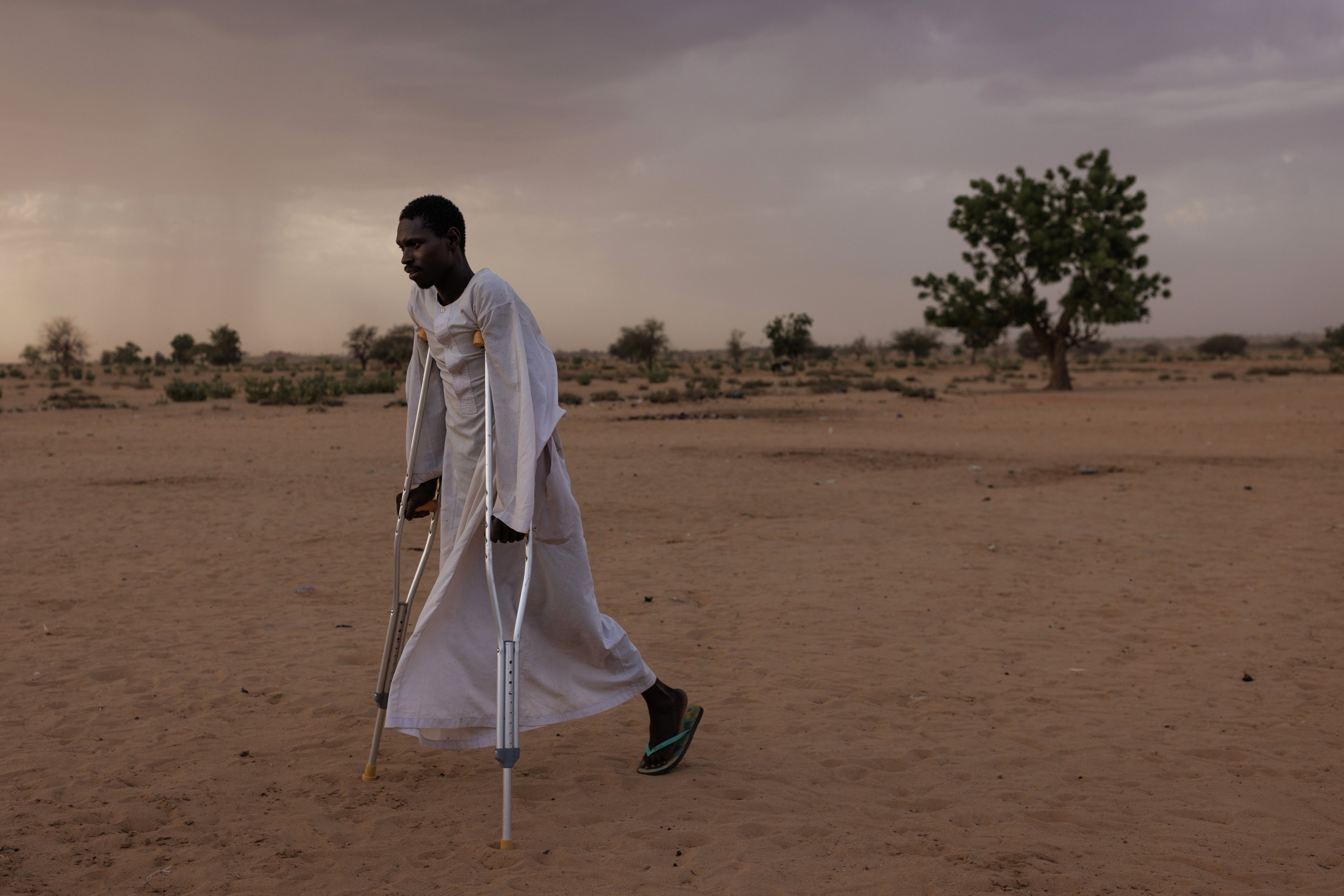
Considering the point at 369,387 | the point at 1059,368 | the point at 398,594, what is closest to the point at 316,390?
the point at 369,387

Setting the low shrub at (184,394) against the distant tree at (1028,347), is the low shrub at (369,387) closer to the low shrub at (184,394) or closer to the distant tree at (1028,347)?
the low shrub at (184,394)

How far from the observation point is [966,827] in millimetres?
3428

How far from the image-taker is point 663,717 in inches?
150

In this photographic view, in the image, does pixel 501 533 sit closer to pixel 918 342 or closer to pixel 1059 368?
pixel 1059 368

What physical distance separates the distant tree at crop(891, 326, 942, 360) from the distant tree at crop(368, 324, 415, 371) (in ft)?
127

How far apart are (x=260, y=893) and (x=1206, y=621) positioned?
5960mm

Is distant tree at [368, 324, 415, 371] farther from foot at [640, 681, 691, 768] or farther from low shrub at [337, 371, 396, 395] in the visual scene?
foot at [640, 681, 691, 768]

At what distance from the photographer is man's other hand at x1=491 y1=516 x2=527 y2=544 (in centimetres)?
322

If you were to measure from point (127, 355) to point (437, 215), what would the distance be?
69.3 meters

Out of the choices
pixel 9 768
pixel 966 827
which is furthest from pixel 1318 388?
pixel 9 768

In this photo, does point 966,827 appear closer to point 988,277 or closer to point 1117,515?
point 1117,515

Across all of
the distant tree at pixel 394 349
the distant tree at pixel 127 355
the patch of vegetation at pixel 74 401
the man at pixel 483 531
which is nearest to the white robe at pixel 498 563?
the man at pixel 483 531

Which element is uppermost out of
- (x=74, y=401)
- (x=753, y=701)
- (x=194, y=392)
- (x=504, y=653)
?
(x=194, y=392)

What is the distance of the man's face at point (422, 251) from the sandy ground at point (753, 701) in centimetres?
198
